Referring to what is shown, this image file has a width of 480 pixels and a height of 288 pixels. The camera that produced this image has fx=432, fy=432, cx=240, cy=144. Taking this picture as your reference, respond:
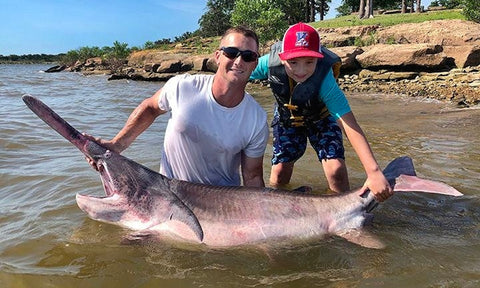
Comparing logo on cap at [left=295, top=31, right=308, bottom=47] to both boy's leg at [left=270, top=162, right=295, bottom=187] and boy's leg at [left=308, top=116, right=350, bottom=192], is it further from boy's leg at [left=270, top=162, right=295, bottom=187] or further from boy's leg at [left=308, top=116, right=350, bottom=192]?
boy's leg at [left=270, top=162, right=295, bottom=187]

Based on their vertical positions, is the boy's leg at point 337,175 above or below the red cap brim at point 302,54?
below

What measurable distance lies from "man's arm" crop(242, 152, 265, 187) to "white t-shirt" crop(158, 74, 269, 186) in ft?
0.20

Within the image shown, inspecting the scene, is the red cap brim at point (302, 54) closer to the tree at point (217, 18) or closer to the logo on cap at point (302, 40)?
the logo on cap at point (302, 40)

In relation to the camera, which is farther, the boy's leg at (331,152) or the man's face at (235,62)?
the boy's leg at (331,152)

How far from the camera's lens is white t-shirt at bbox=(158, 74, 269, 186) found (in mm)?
3908

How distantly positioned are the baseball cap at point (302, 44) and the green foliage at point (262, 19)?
2431cm

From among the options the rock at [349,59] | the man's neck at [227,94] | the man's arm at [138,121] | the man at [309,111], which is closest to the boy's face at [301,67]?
the man at [309,111]

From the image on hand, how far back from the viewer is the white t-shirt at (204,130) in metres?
3.91

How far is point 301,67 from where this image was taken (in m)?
4.28

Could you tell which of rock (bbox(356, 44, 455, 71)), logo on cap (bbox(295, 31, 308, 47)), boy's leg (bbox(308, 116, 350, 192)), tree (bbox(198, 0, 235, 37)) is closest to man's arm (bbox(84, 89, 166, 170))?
logo on cap (bbox(295, 31, 308, 47))

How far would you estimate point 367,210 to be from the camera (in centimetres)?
371

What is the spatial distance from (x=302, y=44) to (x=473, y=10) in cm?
2246

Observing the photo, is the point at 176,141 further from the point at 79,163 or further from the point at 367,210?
the point at 79,163

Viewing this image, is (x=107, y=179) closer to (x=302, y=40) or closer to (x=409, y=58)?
(x=302, y=40)
